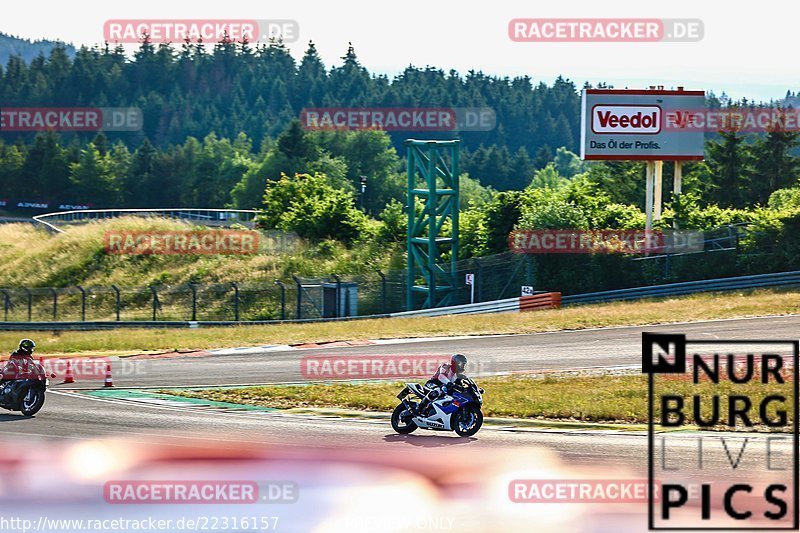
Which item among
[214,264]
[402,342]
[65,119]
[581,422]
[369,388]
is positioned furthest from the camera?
[65,119]

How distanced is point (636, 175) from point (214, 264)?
33702 mm

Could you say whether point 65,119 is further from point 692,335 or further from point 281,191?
point 692,335

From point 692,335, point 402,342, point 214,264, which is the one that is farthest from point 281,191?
point 692,335

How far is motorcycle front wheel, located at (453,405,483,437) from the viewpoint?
1848 cm

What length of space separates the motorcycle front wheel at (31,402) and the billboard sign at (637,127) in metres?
29.6

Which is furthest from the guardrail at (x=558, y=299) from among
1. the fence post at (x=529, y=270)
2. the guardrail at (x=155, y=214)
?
the guardrail at (x=155, y=214)

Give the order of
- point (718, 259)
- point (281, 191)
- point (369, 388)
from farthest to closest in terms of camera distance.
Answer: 1. point (281, 191)
2. point (718, 259)
3. point (369, 388)

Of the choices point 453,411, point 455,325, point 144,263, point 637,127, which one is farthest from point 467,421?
point 144,263

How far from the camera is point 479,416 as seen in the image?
61.2 ft

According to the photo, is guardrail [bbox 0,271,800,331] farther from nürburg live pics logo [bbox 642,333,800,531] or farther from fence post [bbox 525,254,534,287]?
nürburg live pics logo [bbox 642,333,800,531]

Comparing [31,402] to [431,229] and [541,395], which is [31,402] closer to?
[541,395]

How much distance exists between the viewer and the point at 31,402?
21.5 meters

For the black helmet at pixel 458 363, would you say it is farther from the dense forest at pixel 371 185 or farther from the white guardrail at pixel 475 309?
the dense forest at pixel 371 185

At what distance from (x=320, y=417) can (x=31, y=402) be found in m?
5.99
